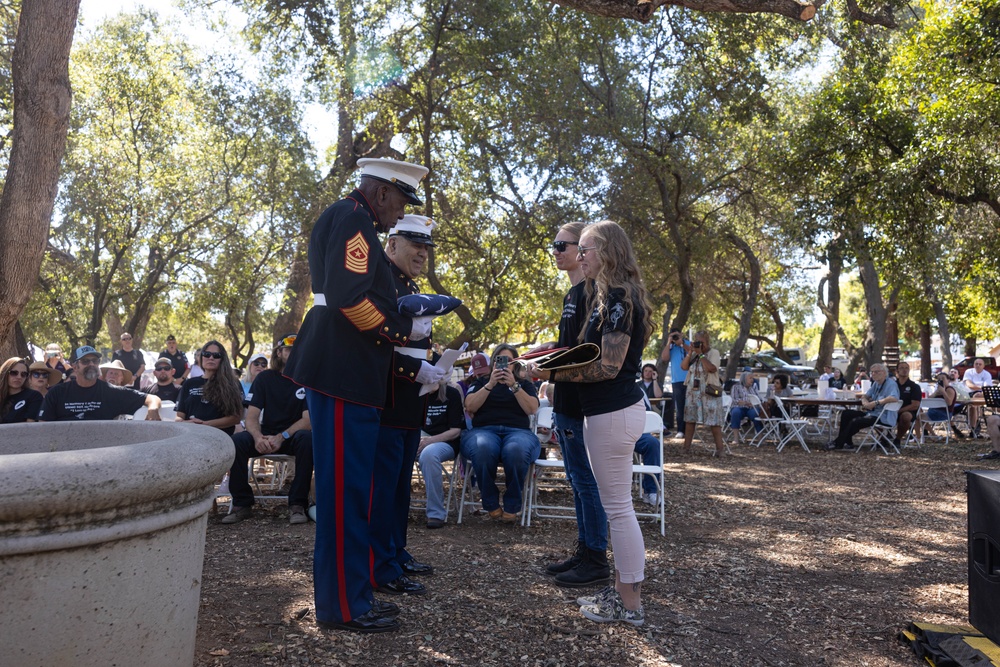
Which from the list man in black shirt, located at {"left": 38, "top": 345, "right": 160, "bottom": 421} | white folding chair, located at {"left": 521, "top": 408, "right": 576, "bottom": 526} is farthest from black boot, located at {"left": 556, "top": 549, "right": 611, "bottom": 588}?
man in black shirt, located at {"left": 38, "top": 345, "right": 160, "bottom": 421}

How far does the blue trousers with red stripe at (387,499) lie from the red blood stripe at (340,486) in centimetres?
54

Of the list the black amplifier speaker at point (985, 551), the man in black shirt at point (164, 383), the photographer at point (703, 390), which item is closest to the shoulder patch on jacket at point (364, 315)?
the black amplifier speaker at point (985, 551)

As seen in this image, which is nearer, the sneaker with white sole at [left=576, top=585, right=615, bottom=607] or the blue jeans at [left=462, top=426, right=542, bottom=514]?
the sneaker with white sole at [left=576, top=585, right=615, bottom=607]

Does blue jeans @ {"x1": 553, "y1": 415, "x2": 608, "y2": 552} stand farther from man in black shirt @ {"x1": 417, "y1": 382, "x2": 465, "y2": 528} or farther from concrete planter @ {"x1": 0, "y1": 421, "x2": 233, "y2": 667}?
concrete planter @ {"x1": 0, "y1": 421, "x2": 233, "y2": 667}

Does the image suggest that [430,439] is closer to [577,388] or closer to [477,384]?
[477,384]

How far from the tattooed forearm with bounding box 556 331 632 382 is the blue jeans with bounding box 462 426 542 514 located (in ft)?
9.57

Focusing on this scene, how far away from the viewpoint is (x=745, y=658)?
354cm

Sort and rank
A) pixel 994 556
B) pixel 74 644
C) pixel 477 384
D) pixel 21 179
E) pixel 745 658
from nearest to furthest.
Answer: pixel 74 644 < pixel 994 556 < pixel 745 658 < pixel 21 179 < pixel 477 384

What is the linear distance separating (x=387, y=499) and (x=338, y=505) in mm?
678

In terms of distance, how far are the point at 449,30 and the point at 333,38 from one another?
1.93 meters

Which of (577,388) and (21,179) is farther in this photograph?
(21,179)

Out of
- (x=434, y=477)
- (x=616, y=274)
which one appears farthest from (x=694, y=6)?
(x=434, y=477)

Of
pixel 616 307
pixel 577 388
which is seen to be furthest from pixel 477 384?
pixel 616 307

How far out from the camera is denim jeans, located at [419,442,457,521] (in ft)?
21.4
